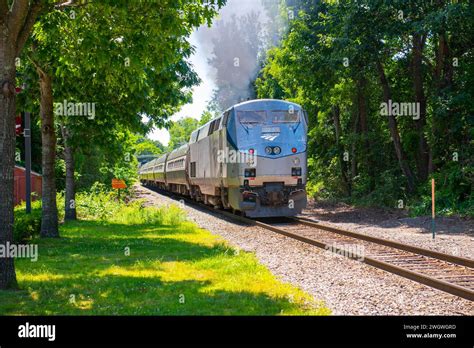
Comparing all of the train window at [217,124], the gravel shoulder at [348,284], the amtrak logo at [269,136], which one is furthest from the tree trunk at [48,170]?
the train window at [217,124]

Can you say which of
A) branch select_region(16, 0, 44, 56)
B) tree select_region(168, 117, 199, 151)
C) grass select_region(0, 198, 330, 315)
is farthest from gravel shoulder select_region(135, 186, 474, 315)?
tree select_region(168, 117, 199, 151)

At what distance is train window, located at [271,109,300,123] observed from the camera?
765 inches

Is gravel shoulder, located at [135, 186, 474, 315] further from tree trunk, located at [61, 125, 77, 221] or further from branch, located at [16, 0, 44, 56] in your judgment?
tree trunk, located at [61, 125, 77, 221]

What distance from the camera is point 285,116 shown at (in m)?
19.5

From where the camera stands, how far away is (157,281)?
8914 millimetres

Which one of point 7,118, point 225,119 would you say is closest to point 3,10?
point 7,118

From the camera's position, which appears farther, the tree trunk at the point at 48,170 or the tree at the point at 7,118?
the tree trunk at the point at 48,170

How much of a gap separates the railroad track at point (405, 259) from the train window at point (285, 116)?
4.73 metres

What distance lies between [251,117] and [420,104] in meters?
8.13

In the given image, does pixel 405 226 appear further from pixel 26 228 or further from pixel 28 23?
pixel 28 23

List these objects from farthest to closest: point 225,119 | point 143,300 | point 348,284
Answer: point 225,119
point 348,284
point 143,300

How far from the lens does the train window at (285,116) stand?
19.4 m

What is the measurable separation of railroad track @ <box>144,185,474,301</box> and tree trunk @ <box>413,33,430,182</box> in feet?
30.2

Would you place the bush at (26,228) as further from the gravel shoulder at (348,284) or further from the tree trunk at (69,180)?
the gravel shoulder at (348,284)
